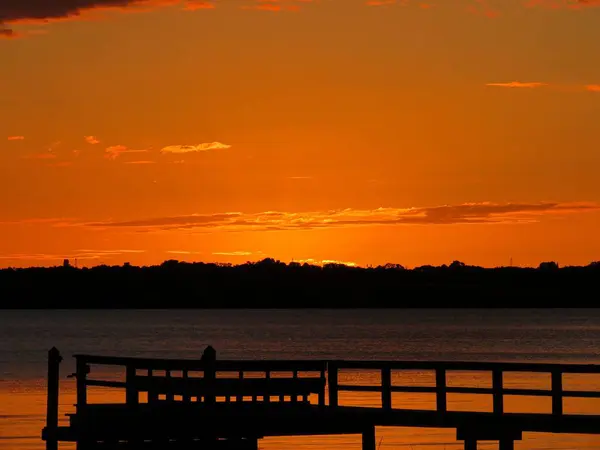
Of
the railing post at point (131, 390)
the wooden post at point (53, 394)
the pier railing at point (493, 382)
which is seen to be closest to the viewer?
the pier railing at point (493, 382)

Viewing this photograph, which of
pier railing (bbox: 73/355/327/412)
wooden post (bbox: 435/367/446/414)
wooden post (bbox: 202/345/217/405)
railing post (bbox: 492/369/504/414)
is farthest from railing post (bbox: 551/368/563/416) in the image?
wooden post (bbox: 202/345/217/405)

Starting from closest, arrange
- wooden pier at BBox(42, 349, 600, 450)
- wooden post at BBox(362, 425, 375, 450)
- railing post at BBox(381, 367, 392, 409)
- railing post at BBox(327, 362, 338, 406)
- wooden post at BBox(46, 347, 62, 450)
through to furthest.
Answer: wooden pier at BBox(42, 349, 600, 450)
railing post at BBox(381, 367, 392, 409)
wooden post at BBox(362, 425, 375, 450)
railing post at BBox(327, 362, 338, 406)
wooden post at BBox(46, 347, 62, 450)

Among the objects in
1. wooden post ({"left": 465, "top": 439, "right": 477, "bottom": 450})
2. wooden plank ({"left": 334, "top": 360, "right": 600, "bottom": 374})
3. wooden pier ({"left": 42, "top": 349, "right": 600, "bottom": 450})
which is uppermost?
wooden plank ({"left": 334, "top": 360, "right": 600, "bottom": 374})

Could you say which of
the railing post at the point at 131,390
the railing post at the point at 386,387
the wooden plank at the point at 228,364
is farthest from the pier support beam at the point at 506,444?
the railing post at the point at 131,390

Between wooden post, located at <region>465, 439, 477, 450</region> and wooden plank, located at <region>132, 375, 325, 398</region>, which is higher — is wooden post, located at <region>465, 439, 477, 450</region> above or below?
below

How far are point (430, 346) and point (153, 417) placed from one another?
12936 cm

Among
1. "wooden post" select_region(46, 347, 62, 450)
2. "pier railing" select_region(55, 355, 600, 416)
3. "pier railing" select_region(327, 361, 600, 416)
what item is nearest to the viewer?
"pier railing" select_region(55, 355, 600, 416)

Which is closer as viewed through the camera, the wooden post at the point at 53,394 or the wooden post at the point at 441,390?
the wooden post at the point at 441,390

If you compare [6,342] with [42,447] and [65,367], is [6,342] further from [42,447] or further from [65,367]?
[42,447]

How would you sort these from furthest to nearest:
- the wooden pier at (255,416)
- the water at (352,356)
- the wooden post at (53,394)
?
1. the water at (352,356)
2. the wooden post at (53,394)
3. the wooden pier at (255,416)

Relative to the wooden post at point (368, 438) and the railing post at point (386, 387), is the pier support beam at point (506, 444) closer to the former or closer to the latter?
the railing post at point (386, 387)

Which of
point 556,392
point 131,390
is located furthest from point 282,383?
point 556,392

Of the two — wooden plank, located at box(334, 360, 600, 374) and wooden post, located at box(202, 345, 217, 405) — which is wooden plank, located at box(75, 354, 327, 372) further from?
wooden plank, located at box(334, 360, 600, 374)

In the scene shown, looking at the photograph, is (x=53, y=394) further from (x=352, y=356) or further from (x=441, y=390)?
(x=352, y=356)
